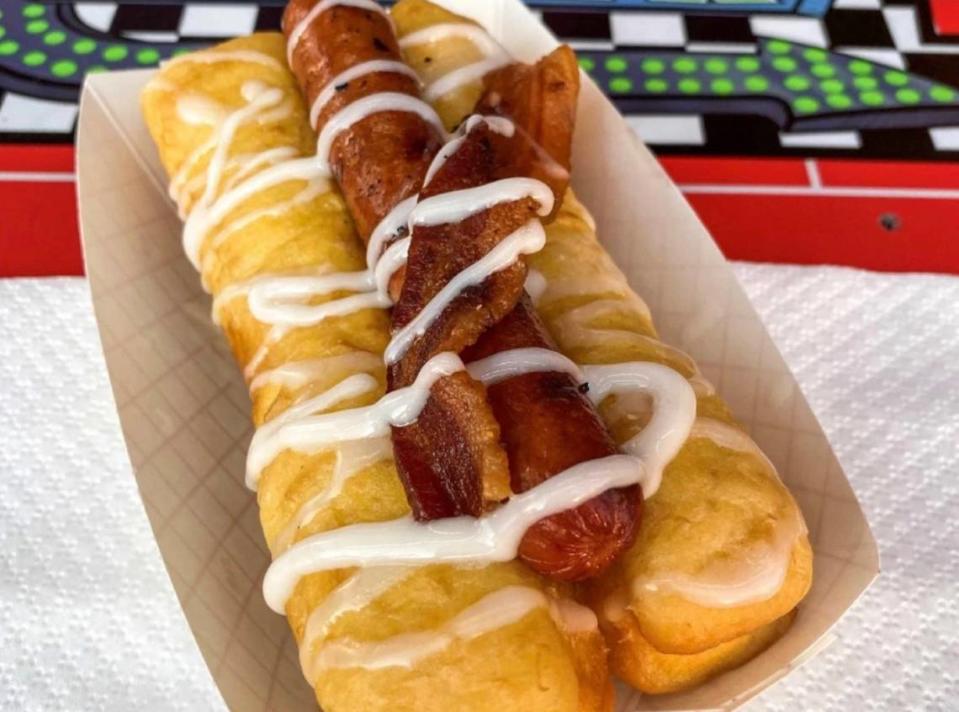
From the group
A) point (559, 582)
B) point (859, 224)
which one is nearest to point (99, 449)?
point (559, 582)

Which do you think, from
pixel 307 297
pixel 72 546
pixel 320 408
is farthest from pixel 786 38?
pixel 72 546

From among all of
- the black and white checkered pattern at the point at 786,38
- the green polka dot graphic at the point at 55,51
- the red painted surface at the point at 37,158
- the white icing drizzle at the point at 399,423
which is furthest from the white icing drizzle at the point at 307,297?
the green polka dot graphic at the point at 55,51

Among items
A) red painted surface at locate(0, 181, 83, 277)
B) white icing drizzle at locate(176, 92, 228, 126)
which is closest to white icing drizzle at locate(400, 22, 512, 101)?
Answer: white icing drizzle at locate(176, 92, 228, 126)

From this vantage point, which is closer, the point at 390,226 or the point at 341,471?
the point at 341,471

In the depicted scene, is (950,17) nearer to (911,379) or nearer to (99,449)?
(911,379)

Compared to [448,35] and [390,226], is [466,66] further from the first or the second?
[390,226]

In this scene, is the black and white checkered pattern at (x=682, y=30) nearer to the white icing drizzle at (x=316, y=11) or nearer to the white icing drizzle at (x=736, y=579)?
the white icing drizzle at (x=316, y=11)

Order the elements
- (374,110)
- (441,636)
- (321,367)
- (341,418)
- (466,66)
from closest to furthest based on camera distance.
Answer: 1. (441,636)
2. (341,418)
3. (321,367)
4. (374,110)
5. (466,66)
